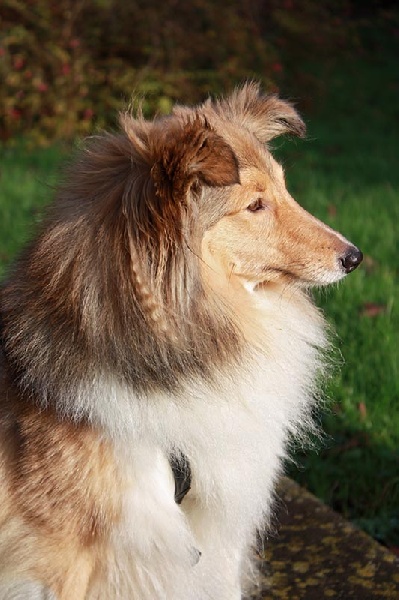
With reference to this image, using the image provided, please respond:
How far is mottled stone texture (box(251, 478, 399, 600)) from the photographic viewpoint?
2.84 metres

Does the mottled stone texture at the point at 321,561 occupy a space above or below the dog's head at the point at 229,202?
below

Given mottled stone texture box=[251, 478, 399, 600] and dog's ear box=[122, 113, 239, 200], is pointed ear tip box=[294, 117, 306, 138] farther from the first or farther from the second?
mottled stone texture box=[251, 478, 399, 600]

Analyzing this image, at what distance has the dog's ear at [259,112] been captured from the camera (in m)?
2.74

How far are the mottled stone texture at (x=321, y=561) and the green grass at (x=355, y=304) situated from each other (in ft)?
1.05

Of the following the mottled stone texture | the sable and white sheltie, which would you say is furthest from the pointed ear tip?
the mottled stone texture

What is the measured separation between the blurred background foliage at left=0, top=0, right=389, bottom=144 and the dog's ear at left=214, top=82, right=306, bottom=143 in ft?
23.5

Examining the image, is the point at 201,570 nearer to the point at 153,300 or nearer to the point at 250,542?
the point at 250,542

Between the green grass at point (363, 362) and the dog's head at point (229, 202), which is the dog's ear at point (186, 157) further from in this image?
the green grass at point (363, 362)

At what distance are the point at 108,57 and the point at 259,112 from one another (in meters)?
9.43

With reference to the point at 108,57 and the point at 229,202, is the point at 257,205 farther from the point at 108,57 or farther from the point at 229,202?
the point at 108,57

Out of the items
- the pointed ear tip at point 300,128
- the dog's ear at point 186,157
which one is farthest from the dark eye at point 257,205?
the pointed ear tip at point 300,128

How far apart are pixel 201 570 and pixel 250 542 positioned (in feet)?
1.03

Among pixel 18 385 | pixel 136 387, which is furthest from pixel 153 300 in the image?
pixel 18 385

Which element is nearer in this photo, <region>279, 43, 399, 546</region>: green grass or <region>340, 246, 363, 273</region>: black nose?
<region>340, 246, 363, 273</region>: black nose
